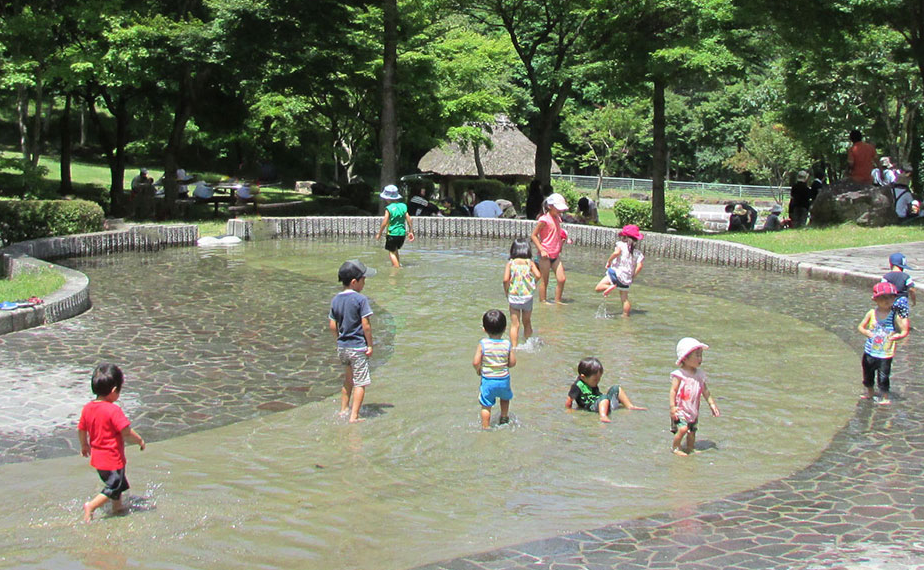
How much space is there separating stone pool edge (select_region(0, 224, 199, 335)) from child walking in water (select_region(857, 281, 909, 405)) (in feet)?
31.6

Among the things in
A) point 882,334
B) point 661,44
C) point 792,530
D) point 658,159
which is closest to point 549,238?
point 882,334

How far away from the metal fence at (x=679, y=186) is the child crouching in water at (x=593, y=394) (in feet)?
136

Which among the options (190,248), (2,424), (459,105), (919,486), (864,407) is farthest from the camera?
(459,105)

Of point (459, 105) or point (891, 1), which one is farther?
point (459, 105)

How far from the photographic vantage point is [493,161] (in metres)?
42.3

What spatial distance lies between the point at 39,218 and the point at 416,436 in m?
14.3

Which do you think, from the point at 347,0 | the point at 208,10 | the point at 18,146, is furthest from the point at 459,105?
the point at 18,146

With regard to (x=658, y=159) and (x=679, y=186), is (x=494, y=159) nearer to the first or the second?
(x=679, y=186)

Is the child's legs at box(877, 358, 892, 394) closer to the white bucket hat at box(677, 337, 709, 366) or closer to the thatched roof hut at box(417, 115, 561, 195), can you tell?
the white bucket hat at box(677, 337, 709, 366)

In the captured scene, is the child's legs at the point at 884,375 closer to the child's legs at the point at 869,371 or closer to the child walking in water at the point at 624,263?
the child's legs at the point at 869,371

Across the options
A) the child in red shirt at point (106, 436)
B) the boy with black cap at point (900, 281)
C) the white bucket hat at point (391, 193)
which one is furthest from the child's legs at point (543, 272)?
the child in red shirt at point (106, 436)

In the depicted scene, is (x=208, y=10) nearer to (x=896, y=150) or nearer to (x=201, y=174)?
(x=201, y=174)

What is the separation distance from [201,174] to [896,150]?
30.0 m

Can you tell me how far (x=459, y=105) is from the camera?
28516 millimetres
